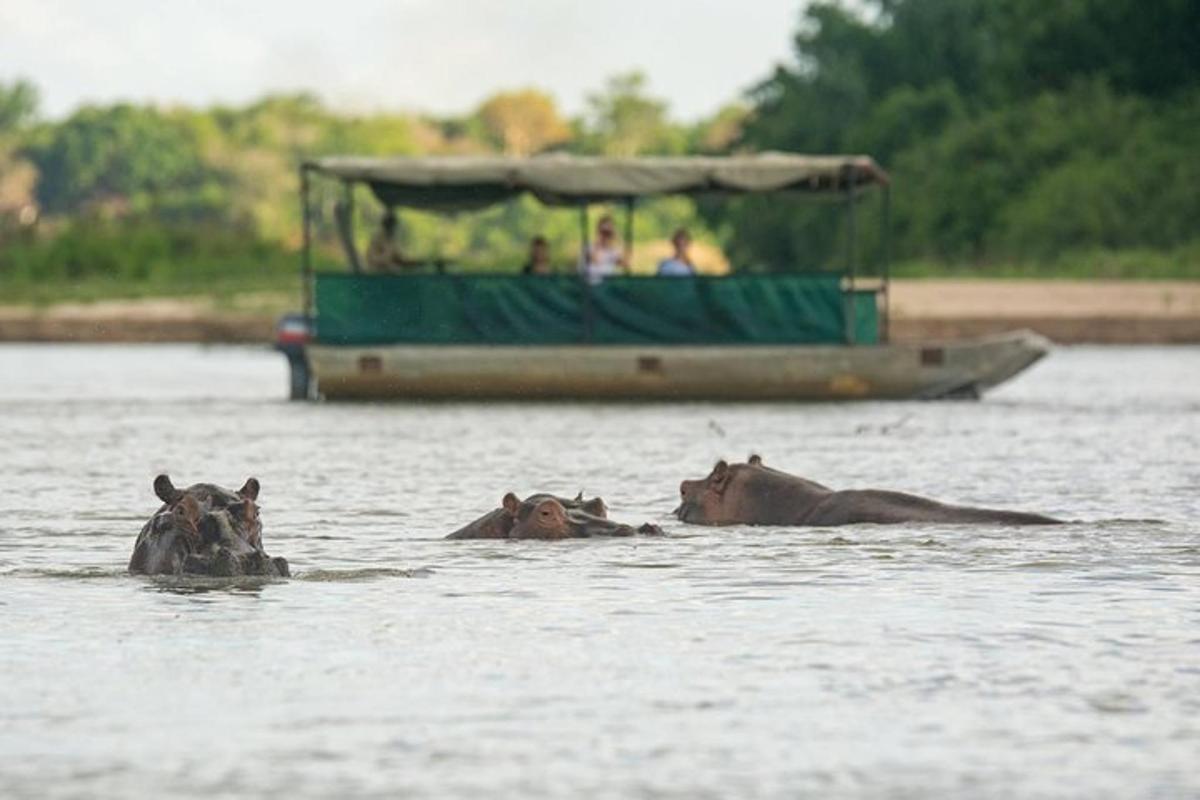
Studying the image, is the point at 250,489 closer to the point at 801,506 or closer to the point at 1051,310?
the point at 801,506

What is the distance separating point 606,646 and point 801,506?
13.7ft

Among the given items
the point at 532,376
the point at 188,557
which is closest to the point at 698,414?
the point at 532,376

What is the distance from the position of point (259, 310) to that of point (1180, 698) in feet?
153

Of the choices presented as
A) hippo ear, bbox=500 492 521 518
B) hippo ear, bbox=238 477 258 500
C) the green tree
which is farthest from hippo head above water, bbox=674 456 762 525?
the green tree

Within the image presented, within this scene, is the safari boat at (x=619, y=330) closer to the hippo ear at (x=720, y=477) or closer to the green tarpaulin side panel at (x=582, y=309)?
the green tarpaulin side panel at (x=582, y=309)

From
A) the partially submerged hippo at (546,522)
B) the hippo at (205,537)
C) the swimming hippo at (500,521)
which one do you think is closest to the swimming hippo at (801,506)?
the partially submerged hippo at (546,522)

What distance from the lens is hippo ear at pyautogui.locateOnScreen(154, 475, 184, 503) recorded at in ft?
37.0

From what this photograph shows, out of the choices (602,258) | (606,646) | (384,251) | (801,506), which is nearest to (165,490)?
(606,646)

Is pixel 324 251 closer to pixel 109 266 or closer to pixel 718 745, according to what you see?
pixel 109 266

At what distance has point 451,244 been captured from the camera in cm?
12644

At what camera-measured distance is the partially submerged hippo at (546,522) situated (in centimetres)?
1370

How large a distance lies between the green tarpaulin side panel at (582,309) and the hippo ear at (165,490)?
53.5 feet

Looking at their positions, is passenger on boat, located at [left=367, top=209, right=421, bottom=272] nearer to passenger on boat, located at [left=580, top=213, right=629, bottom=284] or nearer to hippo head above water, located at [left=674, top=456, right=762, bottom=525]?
passenger on boat, located at [left=580, top=213, right=629, bottom=284]

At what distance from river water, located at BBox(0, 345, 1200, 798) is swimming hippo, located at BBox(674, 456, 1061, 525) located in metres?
0.18
